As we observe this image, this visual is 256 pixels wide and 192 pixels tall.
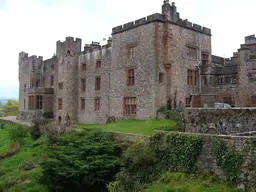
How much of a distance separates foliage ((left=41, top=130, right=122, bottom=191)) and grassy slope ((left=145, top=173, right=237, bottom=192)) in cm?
364

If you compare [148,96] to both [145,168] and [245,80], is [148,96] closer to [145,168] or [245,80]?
[245,80]

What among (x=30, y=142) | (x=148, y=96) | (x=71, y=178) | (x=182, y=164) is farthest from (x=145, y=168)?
(x=30, y=142)

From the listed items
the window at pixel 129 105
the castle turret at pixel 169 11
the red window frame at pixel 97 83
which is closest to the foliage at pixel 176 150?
the window at pixel 129 105

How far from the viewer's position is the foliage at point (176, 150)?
46.7ft

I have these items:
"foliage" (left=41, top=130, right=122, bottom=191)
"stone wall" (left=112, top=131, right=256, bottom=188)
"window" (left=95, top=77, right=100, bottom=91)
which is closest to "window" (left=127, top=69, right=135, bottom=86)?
"window" (left=95, top=77, right=100, bottom=91)

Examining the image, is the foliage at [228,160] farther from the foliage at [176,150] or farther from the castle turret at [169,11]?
the castle turret at [169,11]

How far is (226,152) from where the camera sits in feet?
42.3

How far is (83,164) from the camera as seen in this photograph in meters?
16.8

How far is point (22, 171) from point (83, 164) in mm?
8362

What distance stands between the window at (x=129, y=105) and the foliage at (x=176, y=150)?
1154 centimetres

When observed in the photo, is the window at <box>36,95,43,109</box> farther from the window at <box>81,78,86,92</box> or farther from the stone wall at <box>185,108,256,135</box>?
the stone wall at <box>185,108,256,135</box>

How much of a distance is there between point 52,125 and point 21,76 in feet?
83.0

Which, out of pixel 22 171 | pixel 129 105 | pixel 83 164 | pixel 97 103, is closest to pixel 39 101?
pixel 97 103

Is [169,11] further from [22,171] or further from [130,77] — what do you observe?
[22,171]
